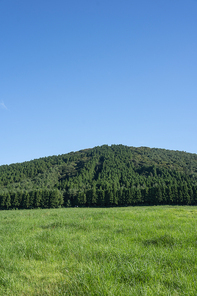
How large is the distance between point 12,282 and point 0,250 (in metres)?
2.39

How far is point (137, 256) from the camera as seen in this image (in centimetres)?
447

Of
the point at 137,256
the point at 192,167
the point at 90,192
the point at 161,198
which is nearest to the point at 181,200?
the point at 161,198

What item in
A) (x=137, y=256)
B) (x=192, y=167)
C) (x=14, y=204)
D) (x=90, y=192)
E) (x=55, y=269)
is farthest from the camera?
(x=192, y=167)

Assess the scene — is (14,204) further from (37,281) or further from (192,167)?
(192,167)

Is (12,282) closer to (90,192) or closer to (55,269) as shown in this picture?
(55,269)

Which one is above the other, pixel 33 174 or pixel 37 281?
pixel 33 174

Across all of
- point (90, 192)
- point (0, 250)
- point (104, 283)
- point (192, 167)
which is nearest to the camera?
point (104, 283)

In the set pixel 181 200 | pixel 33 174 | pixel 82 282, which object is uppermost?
pixel 33 174

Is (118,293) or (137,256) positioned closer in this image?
(118,293)

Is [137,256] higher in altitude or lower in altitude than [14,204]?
higher

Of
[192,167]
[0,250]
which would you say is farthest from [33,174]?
[0,250]

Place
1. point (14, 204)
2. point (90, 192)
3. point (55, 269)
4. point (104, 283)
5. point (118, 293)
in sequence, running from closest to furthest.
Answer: point (118, 293) → point (104, 283) → point (55, 269) → point (14, 204) → point (90, 192)

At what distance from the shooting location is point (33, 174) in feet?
647

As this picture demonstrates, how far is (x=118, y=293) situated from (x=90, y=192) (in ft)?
353
